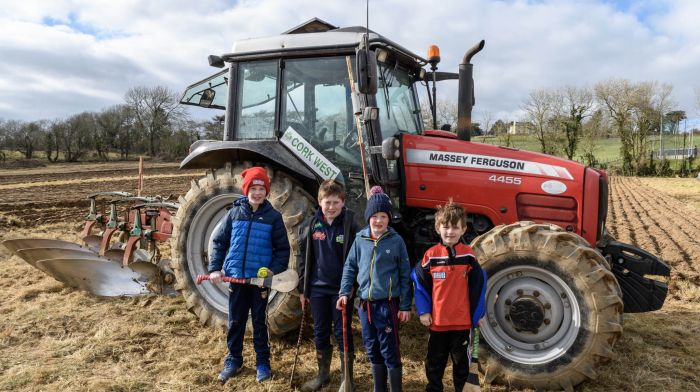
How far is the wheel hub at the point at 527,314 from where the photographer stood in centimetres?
334

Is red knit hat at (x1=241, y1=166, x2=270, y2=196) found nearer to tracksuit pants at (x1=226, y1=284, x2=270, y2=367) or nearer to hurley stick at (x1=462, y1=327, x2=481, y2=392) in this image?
tracksuit pants at (x1=226, y1=284, x2=270, y2=367)

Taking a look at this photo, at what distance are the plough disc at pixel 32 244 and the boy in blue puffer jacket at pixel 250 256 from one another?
319 centimetres

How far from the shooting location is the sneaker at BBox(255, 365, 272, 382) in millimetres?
3489

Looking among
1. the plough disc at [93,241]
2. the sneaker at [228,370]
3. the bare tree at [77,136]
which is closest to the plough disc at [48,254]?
the plough disc at [93,241]

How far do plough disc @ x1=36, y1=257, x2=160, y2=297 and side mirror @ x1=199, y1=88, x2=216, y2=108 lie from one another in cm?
192

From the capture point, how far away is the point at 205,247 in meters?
4.51

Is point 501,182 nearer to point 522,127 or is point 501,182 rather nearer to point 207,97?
point 207,97

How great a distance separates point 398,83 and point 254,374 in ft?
9.07

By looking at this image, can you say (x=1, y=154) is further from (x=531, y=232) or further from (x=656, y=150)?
(x=656, y=150)

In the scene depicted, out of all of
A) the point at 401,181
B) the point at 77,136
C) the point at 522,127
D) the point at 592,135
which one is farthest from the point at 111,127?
the point at 401,181

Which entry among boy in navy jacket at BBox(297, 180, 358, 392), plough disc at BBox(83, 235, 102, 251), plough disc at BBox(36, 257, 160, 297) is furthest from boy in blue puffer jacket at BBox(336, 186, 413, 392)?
plough disc at BBox(83, 235, 102, 251)

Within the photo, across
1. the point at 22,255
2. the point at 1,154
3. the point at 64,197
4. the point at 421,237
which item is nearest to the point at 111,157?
the point at 1,154

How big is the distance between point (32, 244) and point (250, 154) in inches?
125

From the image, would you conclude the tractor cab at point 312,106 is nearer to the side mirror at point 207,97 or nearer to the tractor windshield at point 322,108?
the tractor windshield at point 322,108
